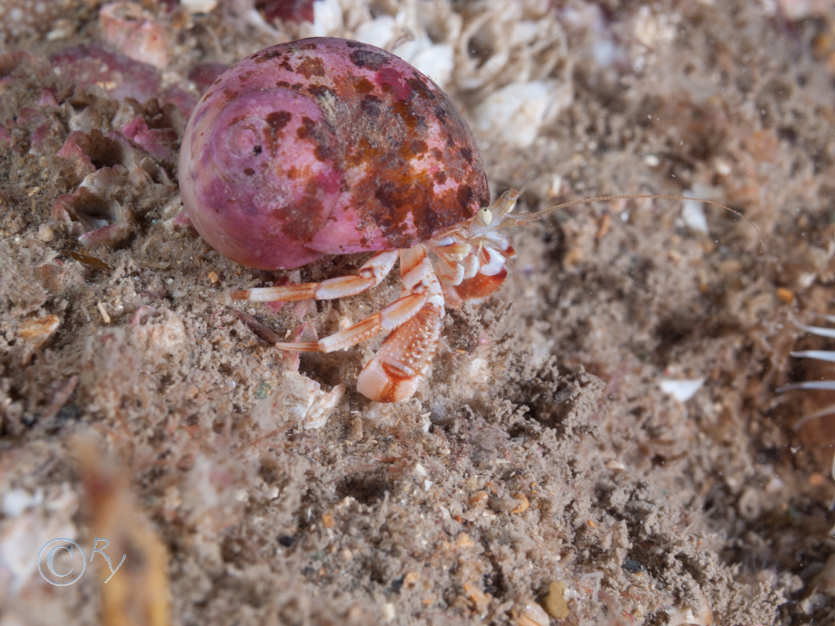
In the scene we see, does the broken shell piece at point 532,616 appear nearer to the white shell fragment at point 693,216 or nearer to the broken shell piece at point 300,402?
the broken shell piece at point 300,402

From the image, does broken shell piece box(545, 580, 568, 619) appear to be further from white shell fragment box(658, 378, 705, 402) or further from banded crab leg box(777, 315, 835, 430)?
banded crab leg box(777, 315, 835, 430)

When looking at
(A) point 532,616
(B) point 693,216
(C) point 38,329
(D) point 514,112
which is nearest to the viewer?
(A) point 532,616

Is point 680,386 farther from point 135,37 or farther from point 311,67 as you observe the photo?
point 135,37

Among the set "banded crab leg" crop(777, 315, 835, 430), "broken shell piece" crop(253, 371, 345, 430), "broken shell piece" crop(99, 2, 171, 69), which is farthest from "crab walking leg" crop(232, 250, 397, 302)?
"banded crab leg" crop(777, 315, 835, 430)

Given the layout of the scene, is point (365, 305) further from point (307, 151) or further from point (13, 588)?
point (13, 588)

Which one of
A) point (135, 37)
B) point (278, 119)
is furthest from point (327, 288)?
point (135, 37)

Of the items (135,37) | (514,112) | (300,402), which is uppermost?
(135,37)

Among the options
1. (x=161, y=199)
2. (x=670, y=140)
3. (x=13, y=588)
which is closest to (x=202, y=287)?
(x=161, y=199)
